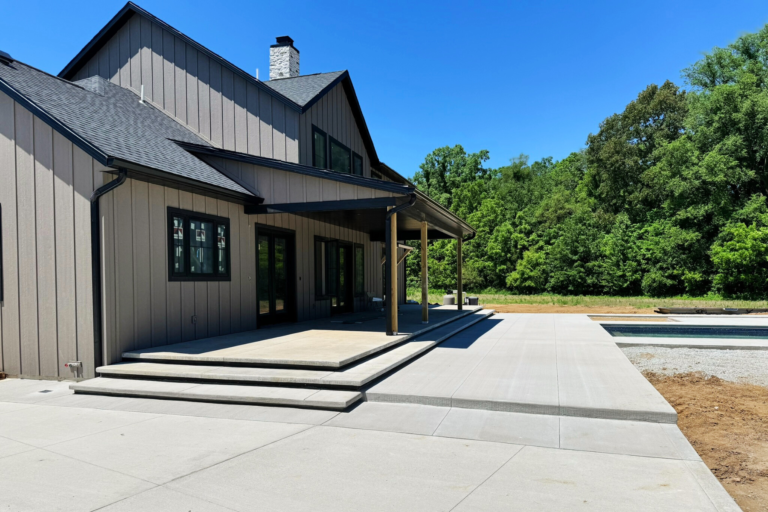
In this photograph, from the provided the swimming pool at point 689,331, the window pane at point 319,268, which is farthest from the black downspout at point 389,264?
the swimming pool at point 689,331

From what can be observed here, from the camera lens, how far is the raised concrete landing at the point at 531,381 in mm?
4878

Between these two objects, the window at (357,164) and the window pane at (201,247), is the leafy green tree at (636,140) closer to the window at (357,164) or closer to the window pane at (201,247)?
the window at (357,164)

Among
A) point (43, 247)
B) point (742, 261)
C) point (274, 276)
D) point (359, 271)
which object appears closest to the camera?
point (43, 247)

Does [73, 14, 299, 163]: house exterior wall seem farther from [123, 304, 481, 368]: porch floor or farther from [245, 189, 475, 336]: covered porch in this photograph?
[123, 304, 481, 368]: porch floor

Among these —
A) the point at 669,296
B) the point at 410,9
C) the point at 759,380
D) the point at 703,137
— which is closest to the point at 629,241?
the point at 669,296

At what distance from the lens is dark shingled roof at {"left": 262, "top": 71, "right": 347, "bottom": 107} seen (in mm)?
11508

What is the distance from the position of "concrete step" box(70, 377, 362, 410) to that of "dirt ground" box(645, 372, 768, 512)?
334 centimetres

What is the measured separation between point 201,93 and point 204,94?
8 centimetres

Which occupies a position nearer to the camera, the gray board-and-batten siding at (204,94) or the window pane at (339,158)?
the gray board-and-batten siding at (204,94)

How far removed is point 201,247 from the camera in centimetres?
823

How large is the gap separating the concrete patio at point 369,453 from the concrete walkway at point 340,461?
1cm

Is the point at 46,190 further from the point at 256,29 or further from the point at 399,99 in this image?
the point at 399,99

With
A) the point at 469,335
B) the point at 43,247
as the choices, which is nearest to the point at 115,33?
the point at 43,247

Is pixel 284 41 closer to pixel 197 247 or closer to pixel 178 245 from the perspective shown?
pixel 197 247
